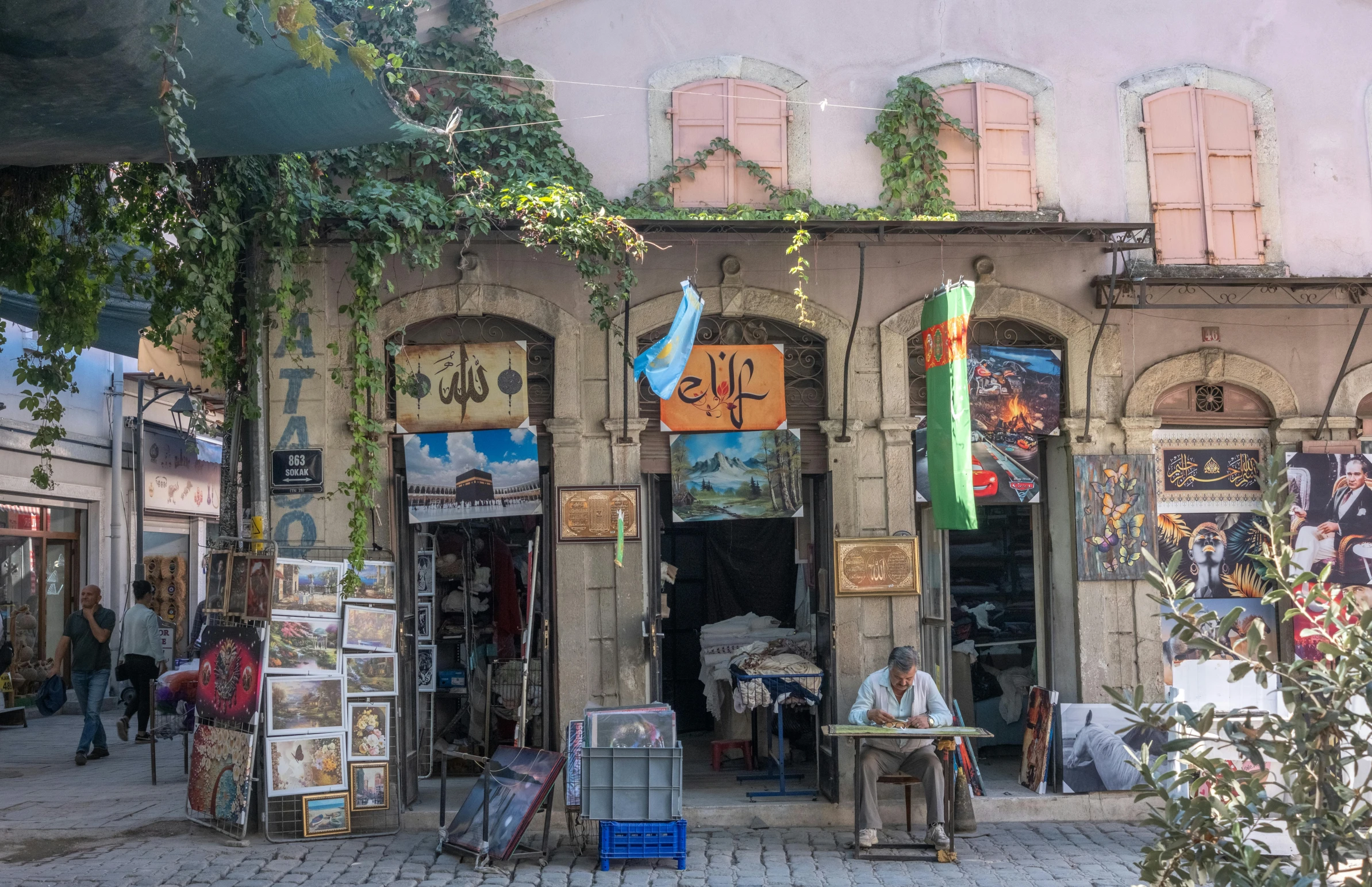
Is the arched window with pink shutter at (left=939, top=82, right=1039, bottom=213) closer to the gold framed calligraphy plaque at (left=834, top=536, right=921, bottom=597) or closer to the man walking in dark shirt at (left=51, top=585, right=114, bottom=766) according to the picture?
the gold framed calligraphy plaque at (left=834, top=536, right=921, bottom=597)

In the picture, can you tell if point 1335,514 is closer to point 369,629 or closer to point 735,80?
point 735,80

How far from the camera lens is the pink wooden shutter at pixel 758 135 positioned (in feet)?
33.2

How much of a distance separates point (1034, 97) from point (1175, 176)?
4.44 feet

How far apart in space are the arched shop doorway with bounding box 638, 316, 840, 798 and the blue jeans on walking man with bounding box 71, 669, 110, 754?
5.64 meters

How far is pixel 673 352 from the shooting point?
29.0ft

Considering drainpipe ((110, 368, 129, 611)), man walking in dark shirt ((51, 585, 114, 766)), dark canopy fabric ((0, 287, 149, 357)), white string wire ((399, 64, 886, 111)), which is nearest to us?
white string wire ((399, 64, 886, 111))

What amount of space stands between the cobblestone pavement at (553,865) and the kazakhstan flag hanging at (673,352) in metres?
3.23

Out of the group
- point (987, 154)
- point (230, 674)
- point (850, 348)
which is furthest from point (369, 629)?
point (987, 154)

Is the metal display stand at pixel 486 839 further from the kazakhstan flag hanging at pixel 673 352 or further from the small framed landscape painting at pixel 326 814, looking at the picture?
the kazakhstan flag hanging at pixel 673 352

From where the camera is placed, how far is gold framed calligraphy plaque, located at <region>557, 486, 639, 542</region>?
9.65 metres

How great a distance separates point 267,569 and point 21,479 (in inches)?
355

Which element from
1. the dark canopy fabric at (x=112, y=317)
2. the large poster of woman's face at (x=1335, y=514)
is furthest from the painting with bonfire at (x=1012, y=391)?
the dark canopy fabric at (x=112, y=317)

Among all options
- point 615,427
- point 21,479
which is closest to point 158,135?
point 615,427

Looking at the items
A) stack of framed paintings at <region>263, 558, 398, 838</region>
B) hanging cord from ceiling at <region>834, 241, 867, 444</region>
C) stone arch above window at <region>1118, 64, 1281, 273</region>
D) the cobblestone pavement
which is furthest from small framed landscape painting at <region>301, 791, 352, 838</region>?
stone arch above window at <region>1118, 64, 1281, 273</region>
